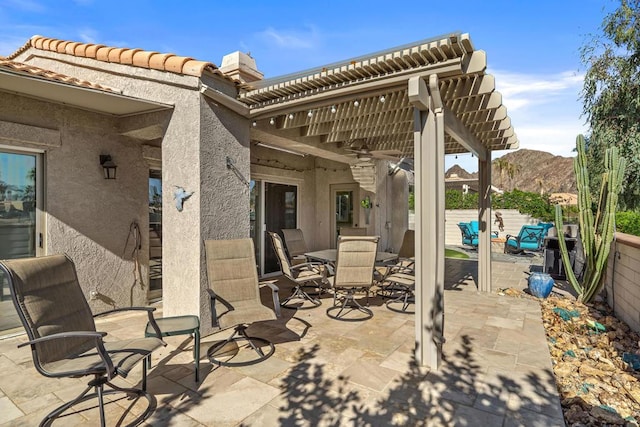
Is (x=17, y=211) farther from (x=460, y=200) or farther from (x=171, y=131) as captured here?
(x=460, y=200)

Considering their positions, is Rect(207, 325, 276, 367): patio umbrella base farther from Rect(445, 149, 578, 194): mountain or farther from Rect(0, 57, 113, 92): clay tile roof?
Rect(445, 149, 578, 194): mountain

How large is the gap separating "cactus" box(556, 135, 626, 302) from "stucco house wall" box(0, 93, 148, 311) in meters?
7.69

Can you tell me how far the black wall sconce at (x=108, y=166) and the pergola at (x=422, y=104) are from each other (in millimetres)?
2138

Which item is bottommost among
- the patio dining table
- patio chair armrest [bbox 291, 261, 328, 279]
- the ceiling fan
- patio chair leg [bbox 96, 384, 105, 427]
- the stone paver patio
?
the stone paver patio

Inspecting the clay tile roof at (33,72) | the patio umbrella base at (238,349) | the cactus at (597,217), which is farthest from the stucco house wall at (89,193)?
the cactus at (597,217)

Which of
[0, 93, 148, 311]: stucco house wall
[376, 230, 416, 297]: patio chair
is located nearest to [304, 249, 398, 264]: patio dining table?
[376, 230, 416, 297]: patio chair

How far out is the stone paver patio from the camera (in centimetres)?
278

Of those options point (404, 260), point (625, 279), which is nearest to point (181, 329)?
point (404, 260)

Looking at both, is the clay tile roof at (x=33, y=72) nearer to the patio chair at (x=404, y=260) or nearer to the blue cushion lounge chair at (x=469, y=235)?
the patio chair at (x=404, y=260)

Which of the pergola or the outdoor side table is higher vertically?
the pergola

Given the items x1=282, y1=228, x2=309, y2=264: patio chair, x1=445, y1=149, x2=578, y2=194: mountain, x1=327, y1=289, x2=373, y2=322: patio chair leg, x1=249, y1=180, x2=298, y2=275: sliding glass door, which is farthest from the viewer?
x1=445, y1=149, x2=578, y2=194: mountain

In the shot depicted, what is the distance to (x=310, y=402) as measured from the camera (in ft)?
9.75

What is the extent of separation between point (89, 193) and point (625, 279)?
8.33 metres

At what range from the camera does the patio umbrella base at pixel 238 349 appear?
3743 mm
